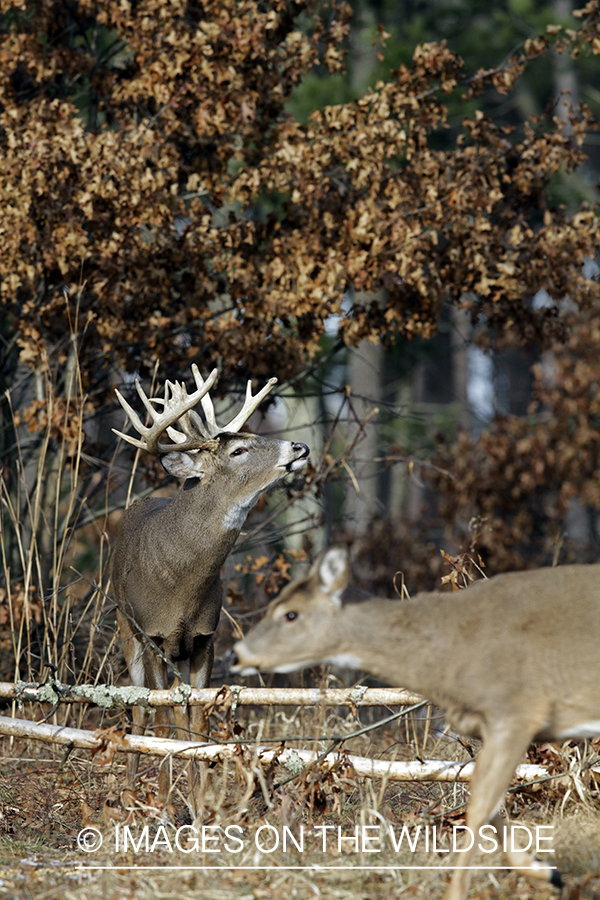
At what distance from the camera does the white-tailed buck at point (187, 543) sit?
5.56 metres

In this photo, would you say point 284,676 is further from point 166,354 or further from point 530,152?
point 530,152

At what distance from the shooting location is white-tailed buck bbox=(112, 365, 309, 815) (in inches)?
219

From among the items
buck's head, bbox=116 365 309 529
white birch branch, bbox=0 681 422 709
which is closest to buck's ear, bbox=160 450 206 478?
buck's head, bbox=116 365 309 529

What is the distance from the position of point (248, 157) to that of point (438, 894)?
5.66 metres

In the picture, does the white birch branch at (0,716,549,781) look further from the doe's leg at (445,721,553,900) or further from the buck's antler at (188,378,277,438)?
the buck's antler at (188,378,277,438)

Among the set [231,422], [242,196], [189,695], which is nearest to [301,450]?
[231,422]

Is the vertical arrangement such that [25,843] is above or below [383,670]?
below

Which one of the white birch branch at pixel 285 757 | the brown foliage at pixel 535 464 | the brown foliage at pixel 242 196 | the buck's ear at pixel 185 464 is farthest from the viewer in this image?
the brown foliage at pixel 535 464

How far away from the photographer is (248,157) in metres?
7.79

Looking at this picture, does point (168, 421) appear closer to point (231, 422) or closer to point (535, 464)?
point (231, 422)

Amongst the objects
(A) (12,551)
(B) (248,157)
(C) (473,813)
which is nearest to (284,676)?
(A) (12,551)

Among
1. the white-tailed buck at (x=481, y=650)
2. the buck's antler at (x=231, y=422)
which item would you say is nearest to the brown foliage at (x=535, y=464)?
the buck's antler at (x=231, y=422)

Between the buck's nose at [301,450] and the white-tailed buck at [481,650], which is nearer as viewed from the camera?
the white-tailed buck at [481,650]

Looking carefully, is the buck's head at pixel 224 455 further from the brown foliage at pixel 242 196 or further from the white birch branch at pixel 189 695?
the brown foliage at pixel 242 196
